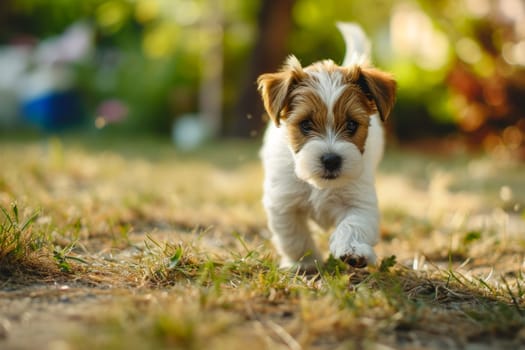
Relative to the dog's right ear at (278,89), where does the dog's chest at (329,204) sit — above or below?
below

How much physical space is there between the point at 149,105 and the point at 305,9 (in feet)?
15.4

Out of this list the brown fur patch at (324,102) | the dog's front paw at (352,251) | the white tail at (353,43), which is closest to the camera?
the dog's front paw at (352,251)

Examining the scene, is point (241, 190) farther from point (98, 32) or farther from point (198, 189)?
point (98, 32)

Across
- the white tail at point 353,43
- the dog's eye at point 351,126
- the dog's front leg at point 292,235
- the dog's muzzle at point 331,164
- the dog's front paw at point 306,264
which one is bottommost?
the dog's front paw at point 306,264

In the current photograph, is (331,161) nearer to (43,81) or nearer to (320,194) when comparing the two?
(320,194)

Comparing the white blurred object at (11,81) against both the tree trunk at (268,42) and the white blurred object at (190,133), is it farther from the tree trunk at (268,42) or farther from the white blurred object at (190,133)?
the tree trunk at (268,42)

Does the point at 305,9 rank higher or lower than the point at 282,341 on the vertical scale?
higher

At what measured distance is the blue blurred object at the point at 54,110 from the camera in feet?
46.4

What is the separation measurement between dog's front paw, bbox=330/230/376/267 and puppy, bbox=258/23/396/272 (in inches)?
1.6

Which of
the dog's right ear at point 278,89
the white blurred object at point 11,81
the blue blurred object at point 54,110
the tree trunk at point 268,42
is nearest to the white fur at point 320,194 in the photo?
the dog's right ear at point 278,89

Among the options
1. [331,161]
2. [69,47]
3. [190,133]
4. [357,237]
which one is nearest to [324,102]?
[331,161]

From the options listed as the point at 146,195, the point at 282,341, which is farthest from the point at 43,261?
the point at 146,195

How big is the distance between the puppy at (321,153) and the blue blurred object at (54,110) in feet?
37.4

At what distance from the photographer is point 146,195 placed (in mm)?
6098
